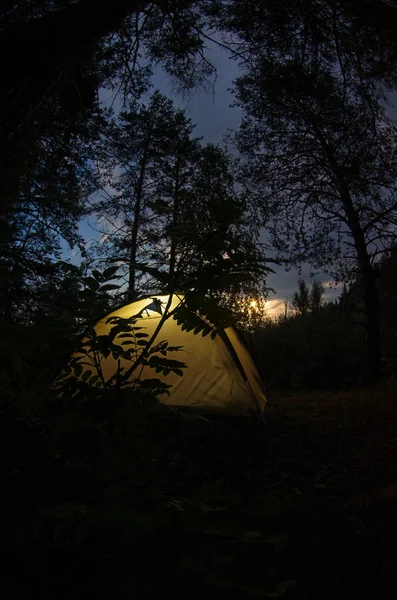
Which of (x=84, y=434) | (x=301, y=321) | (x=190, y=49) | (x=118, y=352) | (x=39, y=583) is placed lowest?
(x=39, y=583)

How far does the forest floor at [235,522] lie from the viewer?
113 cm

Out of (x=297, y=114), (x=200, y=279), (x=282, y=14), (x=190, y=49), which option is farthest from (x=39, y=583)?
(x=297, y=114)

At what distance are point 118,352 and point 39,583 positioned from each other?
0.80 m

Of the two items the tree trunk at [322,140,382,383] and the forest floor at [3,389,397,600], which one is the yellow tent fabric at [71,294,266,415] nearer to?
the forest floor at [3,389,397,600]

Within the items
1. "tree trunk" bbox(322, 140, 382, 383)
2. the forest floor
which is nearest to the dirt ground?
the forest floor

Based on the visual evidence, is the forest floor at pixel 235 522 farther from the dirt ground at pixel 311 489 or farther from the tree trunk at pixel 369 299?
the tree trunk at pixel 369 299

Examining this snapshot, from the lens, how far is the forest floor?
113cm

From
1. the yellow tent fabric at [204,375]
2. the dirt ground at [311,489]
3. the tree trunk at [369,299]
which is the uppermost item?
the tree trunk at [369,299]

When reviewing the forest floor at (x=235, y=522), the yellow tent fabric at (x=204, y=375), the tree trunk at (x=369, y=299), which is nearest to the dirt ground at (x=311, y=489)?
the forest floor at (x=235, y=522)

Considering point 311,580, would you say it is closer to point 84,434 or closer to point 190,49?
point 84,434

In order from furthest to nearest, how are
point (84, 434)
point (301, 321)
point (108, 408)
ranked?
point (301, 321) → point (108, 408) → point (84, 434)

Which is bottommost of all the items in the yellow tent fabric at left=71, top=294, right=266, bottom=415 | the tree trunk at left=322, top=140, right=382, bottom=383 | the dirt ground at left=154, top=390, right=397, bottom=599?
the dirt ground at left=154, top=390, right=397, bottom=599

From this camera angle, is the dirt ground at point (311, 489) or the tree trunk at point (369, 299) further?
the tree trunk at point (369, 299)

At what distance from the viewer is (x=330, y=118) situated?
6.59 m
